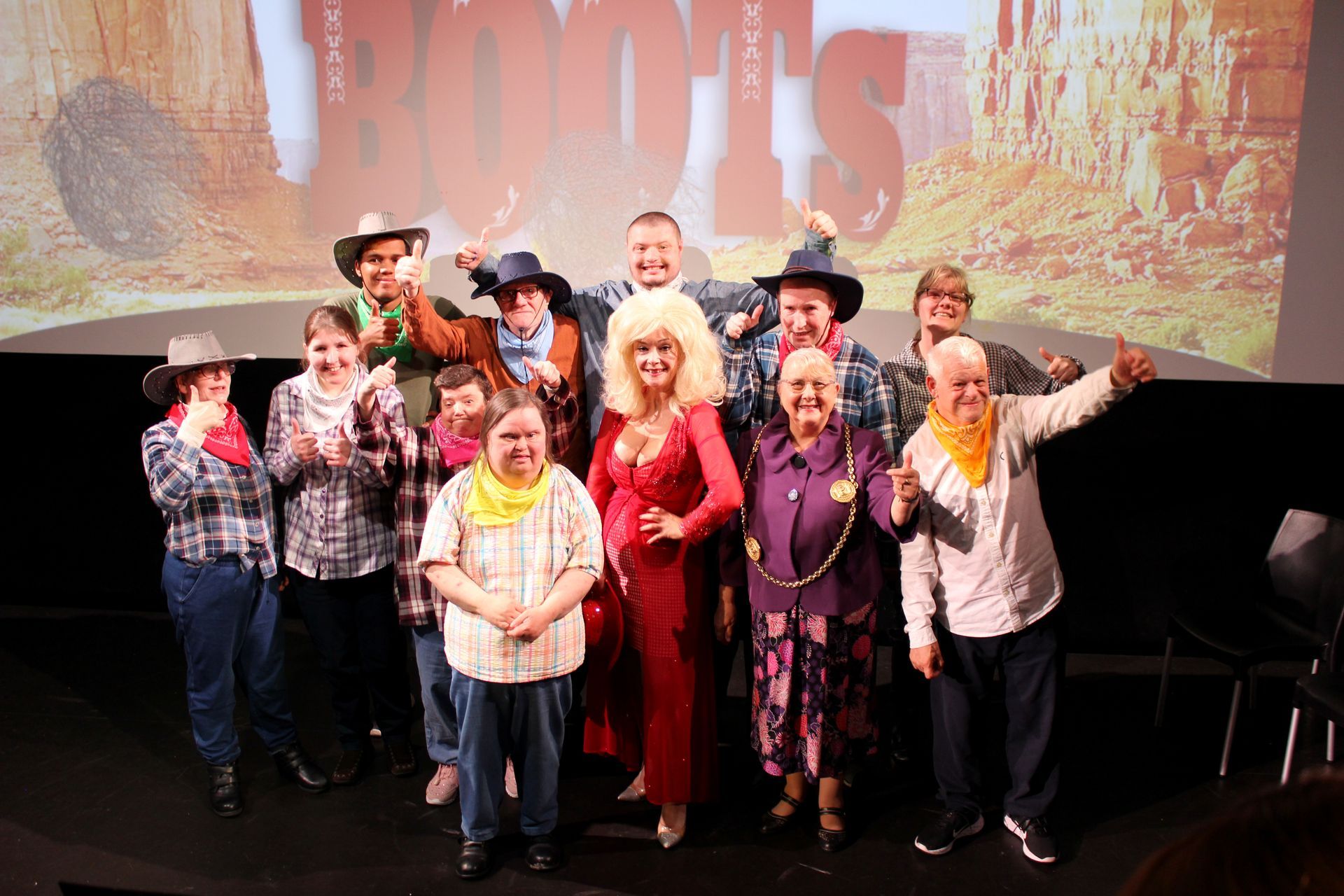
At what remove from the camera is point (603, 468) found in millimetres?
3111

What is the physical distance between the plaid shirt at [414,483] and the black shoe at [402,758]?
0.66m

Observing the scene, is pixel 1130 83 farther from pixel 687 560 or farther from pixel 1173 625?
pixel 687 560

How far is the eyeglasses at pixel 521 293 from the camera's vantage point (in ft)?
11.3

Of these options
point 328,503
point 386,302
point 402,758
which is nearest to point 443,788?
point 402,758

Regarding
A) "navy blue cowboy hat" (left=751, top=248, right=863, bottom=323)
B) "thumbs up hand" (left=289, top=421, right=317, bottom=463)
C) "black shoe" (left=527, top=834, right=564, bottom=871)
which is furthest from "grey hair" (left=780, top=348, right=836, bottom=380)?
"black shoe" (left=527, top=834, right=564, bottom=871)

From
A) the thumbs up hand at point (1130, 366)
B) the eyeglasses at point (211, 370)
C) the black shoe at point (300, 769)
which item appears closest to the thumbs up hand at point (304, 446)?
the eyeglasses at point (211, 370)

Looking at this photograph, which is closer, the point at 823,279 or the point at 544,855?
the point at 544,855

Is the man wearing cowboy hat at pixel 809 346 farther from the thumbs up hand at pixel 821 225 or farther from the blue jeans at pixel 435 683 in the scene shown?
the blue jeans at pixel 435 683

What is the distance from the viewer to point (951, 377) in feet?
9.29

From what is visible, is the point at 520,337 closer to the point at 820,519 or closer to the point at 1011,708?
A: the point at 820,519

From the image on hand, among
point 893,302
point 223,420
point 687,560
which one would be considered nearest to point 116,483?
point 223,420

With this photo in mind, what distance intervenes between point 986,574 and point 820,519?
0.54 meters

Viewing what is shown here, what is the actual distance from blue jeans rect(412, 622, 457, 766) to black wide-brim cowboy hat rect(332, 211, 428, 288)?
137 cm

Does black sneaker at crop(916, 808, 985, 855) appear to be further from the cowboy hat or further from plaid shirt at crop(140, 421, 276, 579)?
the cowboy hat
